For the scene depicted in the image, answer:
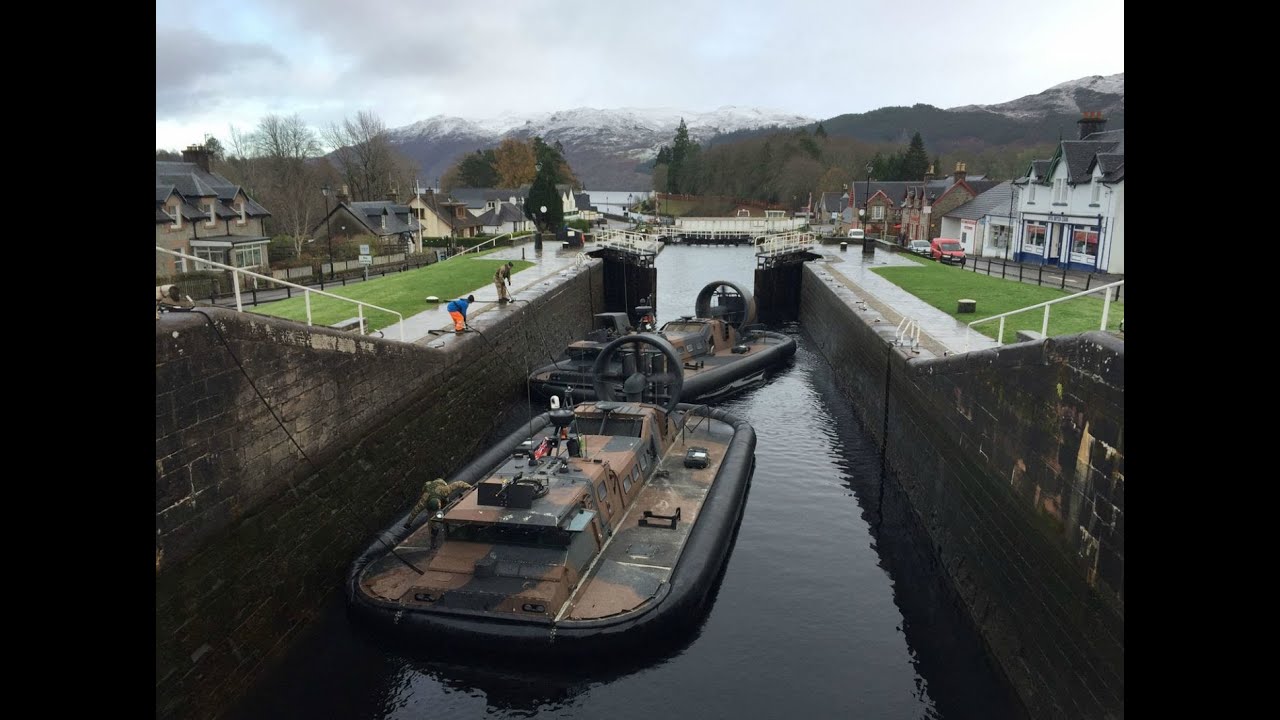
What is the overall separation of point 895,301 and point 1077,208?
50.4 ft

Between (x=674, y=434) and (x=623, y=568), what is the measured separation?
6288 mm

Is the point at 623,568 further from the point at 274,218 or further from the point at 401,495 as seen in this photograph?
the point at 274,218

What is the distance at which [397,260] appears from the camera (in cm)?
5334

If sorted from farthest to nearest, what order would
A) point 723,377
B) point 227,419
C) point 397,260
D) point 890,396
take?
point 397,260 → point 723,377 → point 890,396 → point 227,419

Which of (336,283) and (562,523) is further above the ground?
(336,283)

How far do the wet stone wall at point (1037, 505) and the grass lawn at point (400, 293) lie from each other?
17.5 metres

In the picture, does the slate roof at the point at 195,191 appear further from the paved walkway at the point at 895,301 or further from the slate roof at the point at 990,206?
the slate roof at the point at 990,206

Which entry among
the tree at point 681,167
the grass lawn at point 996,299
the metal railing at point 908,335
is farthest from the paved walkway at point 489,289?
the tree at point 681,167

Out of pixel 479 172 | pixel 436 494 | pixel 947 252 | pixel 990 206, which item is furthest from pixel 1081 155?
pixel 479 172

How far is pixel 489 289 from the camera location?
34.3 meters

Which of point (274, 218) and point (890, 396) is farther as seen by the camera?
point (274, 218)

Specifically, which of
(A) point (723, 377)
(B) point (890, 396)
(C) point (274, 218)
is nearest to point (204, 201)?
(C) point (274, 218)

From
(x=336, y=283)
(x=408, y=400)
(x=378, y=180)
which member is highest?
(x=378, y=180)

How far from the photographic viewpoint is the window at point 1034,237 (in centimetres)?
4281
